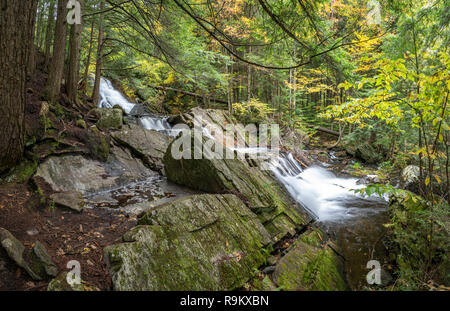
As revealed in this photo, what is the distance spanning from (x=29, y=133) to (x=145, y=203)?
3.22 metres

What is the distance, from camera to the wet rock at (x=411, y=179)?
25.7ft

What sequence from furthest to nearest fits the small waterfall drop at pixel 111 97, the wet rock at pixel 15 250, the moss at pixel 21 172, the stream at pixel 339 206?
the small waterfall drop at pixel 111 97
the stream at pixel 339 206
the moss at pixel 21 172
the wet rock at pixel 15 250

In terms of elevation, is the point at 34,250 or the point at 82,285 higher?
the point at 34,250

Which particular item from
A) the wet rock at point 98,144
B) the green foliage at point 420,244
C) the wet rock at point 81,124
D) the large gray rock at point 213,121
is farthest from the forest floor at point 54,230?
the large gray rock at point 213,121

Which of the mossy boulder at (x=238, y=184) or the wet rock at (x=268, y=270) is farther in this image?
the mossy boulder at (x=238, y=184)

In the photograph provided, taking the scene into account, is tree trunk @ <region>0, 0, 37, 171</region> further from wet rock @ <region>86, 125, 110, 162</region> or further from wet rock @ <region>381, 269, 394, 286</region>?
wet rock @ <region>381, 269, 394, 286</region>

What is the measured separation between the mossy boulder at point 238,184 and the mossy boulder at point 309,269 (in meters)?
0.58

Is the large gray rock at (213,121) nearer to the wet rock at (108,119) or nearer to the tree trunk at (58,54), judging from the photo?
the wet rock at (108,119)

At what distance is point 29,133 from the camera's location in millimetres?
5102

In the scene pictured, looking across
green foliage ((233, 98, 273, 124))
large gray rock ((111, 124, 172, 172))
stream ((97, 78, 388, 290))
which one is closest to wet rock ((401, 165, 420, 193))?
stream ((97, 78, 388, 290))

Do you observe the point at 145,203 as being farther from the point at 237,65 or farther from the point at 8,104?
the point at 237,65
